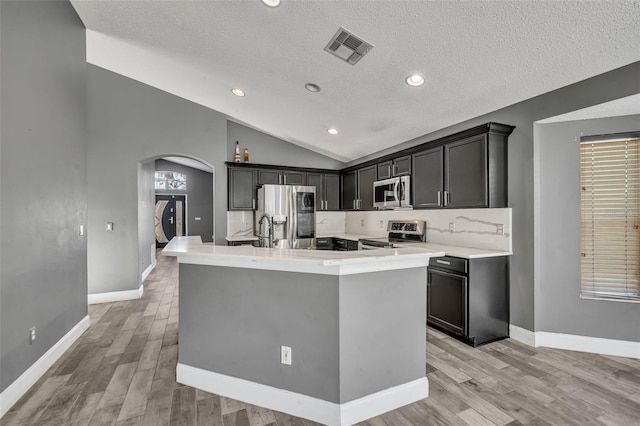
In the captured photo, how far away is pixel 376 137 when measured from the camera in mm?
4453

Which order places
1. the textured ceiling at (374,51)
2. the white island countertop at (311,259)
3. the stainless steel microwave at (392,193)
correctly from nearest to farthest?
1. the white island countertop at (311,259)
2. the textured ceiling at (374,51)
3. the stainless steel microwave at (392,193)

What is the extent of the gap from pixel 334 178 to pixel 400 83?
301 cm

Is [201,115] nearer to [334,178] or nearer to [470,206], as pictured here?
[334,178]

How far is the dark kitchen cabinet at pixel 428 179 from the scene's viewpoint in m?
3.49

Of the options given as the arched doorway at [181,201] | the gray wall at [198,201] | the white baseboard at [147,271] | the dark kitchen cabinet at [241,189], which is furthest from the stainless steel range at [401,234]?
the gray wall at [198,201]

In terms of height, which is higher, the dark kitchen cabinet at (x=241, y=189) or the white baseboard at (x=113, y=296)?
the dark kitchen cabinet at (x=241, y=189)

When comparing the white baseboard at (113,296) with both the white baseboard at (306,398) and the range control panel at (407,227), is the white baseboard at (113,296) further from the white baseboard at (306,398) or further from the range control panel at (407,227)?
the range control panel at (407,227)

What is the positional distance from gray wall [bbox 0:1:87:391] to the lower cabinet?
3613mm

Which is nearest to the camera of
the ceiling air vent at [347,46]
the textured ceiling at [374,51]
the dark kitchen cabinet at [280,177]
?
the textured ceiling at [374,51]

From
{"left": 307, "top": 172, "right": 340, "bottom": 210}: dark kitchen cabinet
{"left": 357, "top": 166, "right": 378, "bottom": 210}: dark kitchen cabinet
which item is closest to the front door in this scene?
{"left": 307, "top": 172, "right": 340, "bottom": 210}: dark kitchen cabinet

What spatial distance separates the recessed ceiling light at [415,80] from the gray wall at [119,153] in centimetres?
368

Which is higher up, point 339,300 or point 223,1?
point 223,1

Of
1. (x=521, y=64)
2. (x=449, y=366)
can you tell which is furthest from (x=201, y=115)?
(x=449, y=366)

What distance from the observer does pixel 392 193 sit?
4.18 metres
